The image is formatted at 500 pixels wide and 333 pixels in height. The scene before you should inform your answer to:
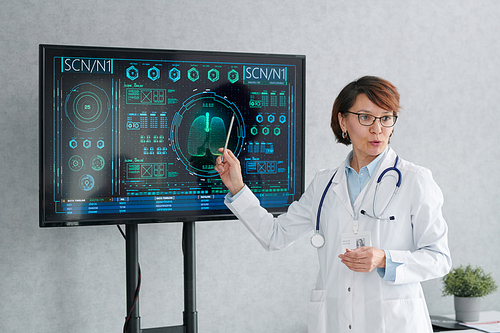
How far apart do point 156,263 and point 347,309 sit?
1.15m

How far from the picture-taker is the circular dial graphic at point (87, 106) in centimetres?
192

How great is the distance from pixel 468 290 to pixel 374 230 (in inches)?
51.1

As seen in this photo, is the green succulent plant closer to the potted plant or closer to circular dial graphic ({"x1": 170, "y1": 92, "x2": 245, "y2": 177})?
the potted plant

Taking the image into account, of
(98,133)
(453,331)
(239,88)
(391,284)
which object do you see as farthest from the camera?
(453,331)

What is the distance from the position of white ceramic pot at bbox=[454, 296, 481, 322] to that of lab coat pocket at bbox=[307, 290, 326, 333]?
124cm

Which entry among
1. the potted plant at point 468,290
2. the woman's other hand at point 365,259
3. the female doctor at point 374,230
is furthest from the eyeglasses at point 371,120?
the potted plant at point 468,290

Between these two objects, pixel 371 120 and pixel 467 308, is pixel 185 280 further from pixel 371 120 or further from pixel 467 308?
pixel 467 308

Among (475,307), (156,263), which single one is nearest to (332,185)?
(156,263)

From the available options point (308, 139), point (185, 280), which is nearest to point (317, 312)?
point (185, 280)

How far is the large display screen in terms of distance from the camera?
1.91m

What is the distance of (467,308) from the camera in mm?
2537

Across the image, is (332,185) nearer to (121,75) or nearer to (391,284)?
(391,284)

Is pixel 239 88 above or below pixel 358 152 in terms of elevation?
above

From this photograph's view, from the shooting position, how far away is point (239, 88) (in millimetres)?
2104
